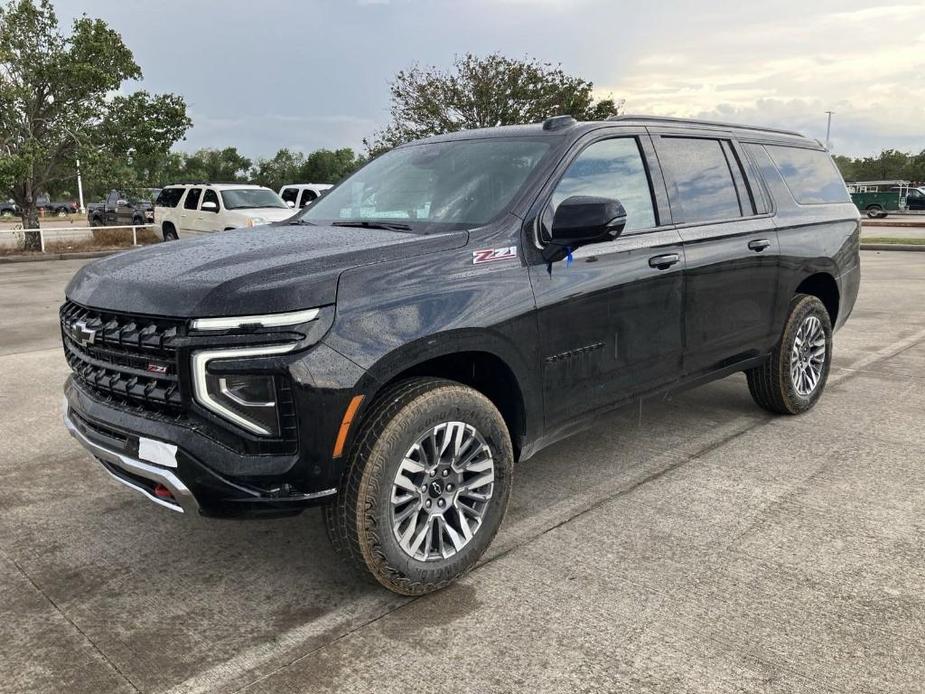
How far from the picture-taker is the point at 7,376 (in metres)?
6.70

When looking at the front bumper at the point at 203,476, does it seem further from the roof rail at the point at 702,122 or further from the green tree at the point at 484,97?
the green tree at the point at 484,97

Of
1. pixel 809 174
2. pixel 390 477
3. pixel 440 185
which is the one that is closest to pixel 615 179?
pixel 440 185

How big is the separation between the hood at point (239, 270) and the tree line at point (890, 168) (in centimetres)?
8085

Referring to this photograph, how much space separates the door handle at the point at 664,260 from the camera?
393cm

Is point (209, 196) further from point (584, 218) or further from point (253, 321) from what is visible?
point (253, 321)

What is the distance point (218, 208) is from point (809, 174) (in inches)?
576

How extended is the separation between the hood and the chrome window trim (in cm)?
2

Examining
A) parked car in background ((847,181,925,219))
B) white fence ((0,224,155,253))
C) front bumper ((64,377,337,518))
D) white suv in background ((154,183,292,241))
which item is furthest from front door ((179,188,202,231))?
parked car in background ((847,181,925,219))

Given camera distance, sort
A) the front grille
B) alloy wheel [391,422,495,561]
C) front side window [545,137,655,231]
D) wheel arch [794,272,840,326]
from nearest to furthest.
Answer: the front grille < alloy wheel [391,422,495,561] < front side window [545,137,655,231] < wheel arch [794,272,840,326]

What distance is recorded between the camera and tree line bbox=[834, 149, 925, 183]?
75438mm

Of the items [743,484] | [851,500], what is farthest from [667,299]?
[851,500]

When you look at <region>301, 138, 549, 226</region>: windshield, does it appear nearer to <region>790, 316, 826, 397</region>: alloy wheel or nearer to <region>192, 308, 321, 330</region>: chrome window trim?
<region>192, 308, 321, 330</region>: chrome window trim

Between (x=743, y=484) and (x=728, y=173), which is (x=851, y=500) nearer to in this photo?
(x=743, y=484)

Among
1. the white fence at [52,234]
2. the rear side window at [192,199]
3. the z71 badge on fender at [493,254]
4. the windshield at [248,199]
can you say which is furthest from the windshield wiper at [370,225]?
the white fence at [52,234]
